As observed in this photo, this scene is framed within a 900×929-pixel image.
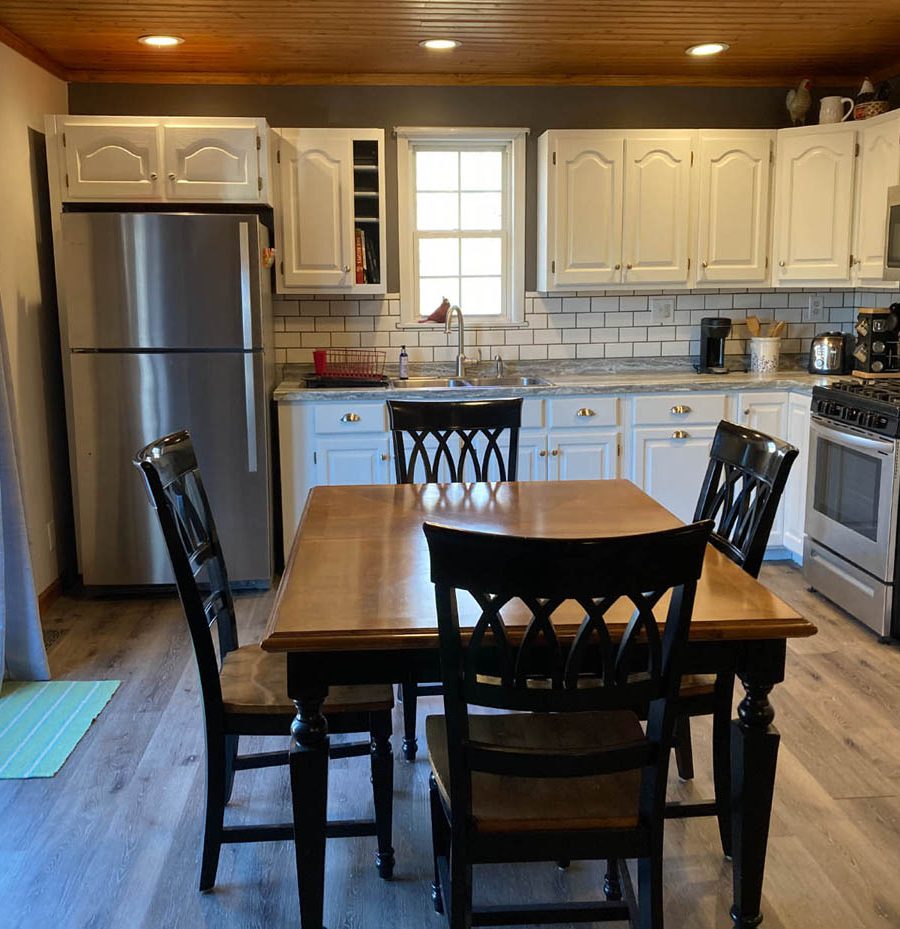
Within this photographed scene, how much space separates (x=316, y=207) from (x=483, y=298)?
3.42ft

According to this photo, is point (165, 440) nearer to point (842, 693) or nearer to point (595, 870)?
point (595, 870)

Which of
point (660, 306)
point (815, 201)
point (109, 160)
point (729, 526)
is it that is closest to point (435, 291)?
point (660, 306)

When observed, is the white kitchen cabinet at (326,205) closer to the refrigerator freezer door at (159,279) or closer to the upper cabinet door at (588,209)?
the refrigerator freezer door at (159,279)

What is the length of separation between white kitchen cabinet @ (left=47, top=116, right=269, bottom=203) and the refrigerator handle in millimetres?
310

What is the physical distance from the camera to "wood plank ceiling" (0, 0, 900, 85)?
143 inches

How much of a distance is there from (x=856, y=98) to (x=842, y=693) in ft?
9.84

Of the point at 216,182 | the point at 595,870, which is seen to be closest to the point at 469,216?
the point at 216,182

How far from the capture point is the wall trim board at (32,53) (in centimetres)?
387

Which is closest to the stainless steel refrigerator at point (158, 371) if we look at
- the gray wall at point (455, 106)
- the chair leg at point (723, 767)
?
the gray wall at point (455, 106)

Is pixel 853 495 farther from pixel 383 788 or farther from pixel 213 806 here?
pixel 213 806

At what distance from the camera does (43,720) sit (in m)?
3.10

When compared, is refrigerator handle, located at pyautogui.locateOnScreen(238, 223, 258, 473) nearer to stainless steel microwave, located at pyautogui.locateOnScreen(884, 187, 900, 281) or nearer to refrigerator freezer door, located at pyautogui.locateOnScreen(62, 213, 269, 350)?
refrigerator freezer door, located at pyautogui.locateOnScreen(62, 213, 269, 350)

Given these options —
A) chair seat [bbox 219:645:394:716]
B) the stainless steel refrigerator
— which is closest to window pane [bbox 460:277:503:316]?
the stainless steel refrigerator

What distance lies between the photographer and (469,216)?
16.6 ft
